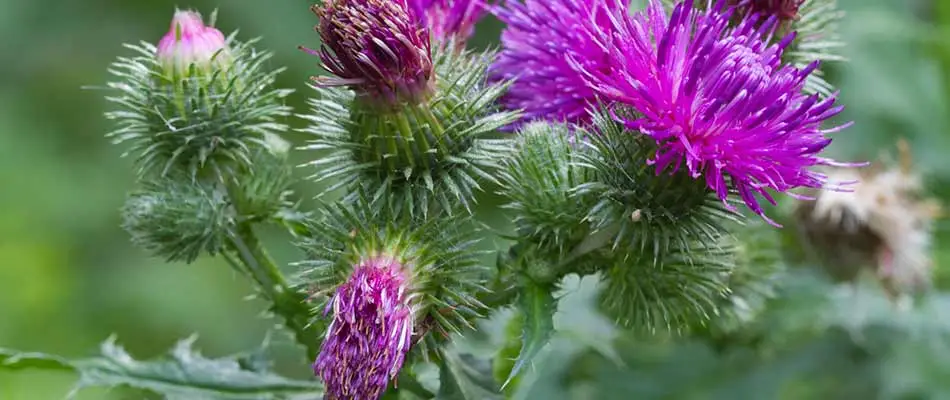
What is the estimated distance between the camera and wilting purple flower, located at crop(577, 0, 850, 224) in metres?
3.11

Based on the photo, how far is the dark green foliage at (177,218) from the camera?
11.8ft

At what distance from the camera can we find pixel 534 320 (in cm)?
321

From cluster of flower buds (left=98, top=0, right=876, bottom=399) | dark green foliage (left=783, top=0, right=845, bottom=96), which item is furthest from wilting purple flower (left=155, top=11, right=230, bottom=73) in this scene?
dark green foliage (left=783, top=0, right=845, bottom=96)

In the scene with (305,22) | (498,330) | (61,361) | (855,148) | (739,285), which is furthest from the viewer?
(305,22)

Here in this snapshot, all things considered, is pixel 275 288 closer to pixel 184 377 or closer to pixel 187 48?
pixel 184 377

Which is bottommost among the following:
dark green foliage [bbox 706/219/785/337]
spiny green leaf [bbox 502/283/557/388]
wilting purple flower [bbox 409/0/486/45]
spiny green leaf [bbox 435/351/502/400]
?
dark green foliage [bbox 706/219/785/337]

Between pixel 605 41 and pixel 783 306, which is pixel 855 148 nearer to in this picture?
pixel 783 306

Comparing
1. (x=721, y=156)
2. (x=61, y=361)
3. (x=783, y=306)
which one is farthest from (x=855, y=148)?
(x=61, y=361)

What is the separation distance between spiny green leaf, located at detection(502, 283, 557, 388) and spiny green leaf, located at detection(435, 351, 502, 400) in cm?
20

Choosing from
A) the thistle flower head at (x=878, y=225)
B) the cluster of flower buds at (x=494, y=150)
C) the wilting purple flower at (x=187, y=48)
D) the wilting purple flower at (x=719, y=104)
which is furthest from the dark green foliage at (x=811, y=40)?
the wilting purple flower at (x=187, y=48)

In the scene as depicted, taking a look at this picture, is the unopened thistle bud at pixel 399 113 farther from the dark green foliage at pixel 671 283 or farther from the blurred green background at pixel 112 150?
the blurred green background at pixel 112 150

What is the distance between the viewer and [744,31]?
11.0ft

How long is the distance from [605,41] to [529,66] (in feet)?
1.84

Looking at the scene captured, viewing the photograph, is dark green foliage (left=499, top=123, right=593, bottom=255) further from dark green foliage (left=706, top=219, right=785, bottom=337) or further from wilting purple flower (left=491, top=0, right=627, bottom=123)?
dark green foliage (left=706, top=219, right=785, bottom=337)
